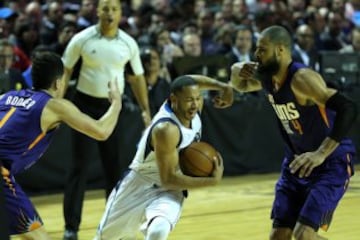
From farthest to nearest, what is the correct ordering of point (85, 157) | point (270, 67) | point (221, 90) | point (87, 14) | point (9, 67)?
point (87, 14)
point (9, 67)
point (85, 157)
point (221, 90)
point (270, 67)

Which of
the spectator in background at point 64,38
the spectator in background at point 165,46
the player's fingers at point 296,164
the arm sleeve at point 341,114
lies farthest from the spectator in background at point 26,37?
the arm sleeve at point 341,114

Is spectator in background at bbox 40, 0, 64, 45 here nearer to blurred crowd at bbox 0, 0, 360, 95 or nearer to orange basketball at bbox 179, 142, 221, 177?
blurred crowd at bbox 0, 0, 360, 95

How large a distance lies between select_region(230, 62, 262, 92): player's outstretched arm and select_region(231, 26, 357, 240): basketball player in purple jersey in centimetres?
13

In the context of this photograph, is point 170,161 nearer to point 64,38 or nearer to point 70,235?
point 70,235

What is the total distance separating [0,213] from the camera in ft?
15.0

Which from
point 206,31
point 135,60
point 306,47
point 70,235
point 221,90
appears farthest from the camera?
point 206,31

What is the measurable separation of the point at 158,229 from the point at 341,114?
1.45 m

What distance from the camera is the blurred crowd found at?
37.2ft

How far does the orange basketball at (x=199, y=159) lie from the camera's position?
6.02m

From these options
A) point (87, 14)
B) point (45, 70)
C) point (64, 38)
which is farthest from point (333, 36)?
point (45, 70)

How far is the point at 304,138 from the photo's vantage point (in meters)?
6.04

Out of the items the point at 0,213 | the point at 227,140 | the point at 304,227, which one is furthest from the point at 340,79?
the point at 0,213

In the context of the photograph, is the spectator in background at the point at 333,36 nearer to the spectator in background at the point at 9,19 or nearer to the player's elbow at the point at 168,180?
the spectator in background at the point at 9,19

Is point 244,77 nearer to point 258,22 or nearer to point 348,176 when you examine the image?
point 348,176
